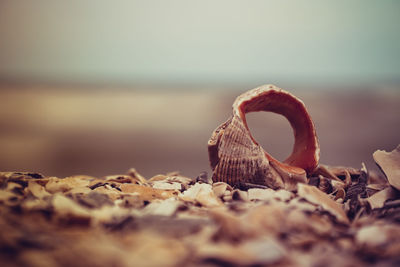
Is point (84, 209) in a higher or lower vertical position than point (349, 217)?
higher

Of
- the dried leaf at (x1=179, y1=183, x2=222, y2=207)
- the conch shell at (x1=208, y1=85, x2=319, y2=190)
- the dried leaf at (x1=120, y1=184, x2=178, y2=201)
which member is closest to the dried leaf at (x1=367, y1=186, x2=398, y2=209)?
the conch shell at (x1=208, y1=85, x2=319, y2=190)

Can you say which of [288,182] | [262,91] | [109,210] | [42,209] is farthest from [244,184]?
[42,209]

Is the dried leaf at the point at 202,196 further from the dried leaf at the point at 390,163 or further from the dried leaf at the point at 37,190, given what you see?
the dried leaf at the point at 390,163

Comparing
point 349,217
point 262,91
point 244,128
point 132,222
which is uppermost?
point 262,91

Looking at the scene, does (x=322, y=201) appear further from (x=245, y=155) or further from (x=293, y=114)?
(x=293, y=114)

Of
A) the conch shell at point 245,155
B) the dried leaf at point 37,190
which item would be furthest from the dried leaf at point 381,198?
the dried leaf at point 37,190

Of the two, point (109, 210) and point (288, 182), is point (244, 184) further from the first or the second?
point (109, 210)

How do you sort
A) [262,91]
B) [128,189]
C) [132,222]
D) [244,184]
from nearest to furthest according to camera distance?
[132,222], [128,189], [244,184], [262,91]

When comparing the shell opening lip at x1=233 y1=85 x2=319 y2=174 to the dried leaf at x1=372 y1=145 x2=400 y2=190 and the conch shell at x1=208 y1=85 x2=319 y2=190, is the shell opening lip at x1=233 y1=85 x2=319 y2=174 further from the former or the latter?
the dried leaf at x1=372 y1=145 x2=400 y2=190
